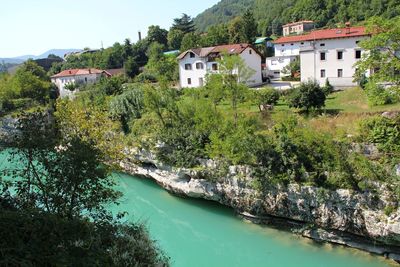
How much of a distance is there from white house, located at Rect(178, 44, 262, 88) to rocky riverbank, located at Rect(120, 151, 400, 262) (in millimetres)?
19437

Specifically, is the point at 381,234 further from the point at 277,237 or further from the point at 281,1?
the point at 281,1

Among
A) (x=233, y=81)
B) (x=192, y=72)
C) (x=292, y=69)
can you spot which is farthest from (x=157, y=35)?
(x=233, y=81)

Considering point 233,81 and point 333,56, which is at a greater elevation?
point 333,56

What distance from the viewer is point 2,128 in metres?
38.9

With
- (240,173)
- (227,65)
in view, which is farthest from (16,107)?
(240,173)

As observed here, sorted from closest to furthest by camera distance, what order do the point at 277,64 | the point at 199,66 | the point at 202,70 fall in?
the point at 202,70 < the point at 199,66 < the point at 277,64

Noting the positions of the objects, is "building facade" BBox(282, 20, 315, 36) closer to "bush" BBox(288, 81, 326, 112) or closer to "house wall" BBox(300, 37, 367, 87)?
"house wall" BBox(300, 37, 367, 87)

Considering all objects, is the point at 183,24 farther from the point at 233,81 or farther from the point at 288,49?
the point at 233,81

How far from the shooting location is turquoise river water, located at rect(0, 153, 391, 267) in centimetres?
1605

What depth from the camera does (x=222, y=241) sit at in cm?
1812

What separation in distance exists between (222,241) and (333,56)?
20.3 m

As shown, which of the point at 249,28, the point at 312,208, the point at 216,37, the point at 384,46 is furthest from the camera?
the point at 216,37

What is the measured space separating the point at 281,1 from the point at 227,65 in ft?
385

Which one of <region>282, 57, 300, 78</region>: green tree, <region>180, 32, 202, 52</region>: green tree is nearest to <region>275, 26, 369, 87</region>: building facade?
<region>282, 57, 300, 78</region>: green tree
